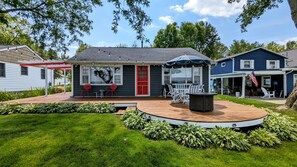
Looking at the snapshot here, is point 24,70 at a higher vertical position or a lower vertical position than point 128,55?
lower

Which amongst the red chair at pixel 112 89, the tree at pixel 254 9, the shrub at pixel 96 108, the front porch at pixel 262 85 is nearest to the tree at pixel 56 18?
the shrub at pixel 96 108

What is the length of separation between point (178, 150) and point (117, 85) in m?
7.67

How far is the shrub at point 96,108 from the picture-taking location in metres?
7.66

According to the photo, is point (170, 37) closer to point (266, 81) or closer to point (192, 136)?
point (266, 81)

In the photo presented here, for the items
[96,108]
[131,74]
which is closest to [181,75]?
[131,74]

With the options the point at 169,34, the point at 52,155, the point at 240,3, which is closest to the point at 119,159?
the point at 52,155

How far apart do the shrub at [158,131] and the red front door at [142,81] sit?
245 inches

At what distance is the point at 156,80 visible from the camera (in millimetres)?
11250

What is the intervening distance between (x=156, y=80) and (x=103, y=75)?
3.46m

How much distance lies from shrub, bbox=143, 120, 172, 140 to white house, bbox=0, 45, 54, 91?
1112 centimetres

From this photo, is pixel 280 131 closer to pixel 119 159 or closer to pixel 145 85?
pixel 119 159

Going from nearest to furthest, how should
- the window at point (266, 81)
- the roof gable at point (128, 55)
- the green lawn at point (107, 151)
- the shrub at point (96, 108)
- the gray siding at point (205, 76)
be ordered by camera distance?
the green lawn at point (107, 151) < the shrub at point (96, 108) < the roof gable at point (128, 55) < the gray siding at point (205, 76) < the window at point (266, 81)

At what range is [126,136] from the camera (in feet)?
15.8

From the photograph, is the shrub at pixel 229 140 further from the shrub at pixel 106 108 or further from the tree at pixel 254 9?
the tree at pixel 254 9
